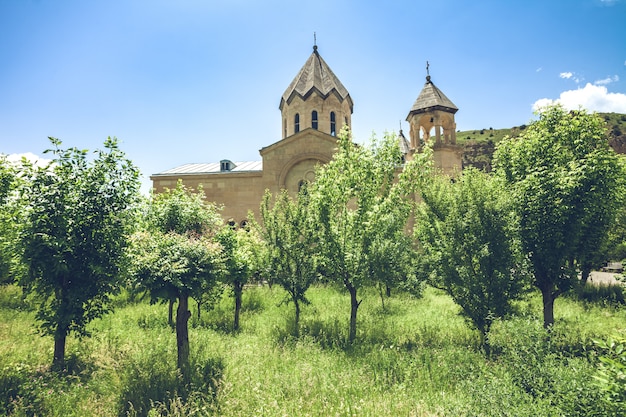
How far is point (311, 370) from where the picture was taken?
7031mm

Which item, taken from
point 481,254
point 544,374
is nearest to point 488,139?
point 481,254

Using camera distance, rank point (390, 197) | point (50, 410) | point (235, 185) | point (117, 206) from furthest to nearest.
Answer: point (235, 185), point (390, 197), point (117, 206), point (50, 410)

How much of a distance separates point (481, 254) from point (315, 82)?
1917 cm

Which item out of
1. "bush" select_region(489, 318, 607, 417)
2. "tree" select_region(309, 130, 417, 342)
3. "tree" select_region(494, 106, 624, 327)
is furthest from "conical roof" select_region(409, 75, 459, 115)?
"bush" select_region(489, 318, 607, 417)

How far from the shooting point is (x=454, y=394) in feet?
20.9

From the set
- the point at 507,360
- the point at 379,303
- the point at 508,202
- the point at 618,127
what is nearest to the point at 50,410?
the point at 507,360

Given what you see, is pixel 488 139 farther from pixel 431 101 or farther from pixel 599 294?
pixel 599 294

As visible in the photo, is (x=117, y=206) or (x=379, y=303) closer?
(x=117, y=206)

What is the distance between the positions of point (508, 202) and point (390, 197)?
125 inches

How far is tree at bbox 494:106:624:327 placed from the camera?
318 inches

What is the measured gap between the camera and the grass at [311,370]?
558 cm

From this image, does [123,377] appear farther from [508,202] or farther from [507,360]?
[508,202]

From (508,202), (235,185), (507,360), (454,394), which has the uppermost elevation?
(235,185)

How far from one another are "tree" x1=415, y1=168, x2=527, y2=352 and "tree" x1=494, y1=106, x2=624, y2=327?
2.34 feet
